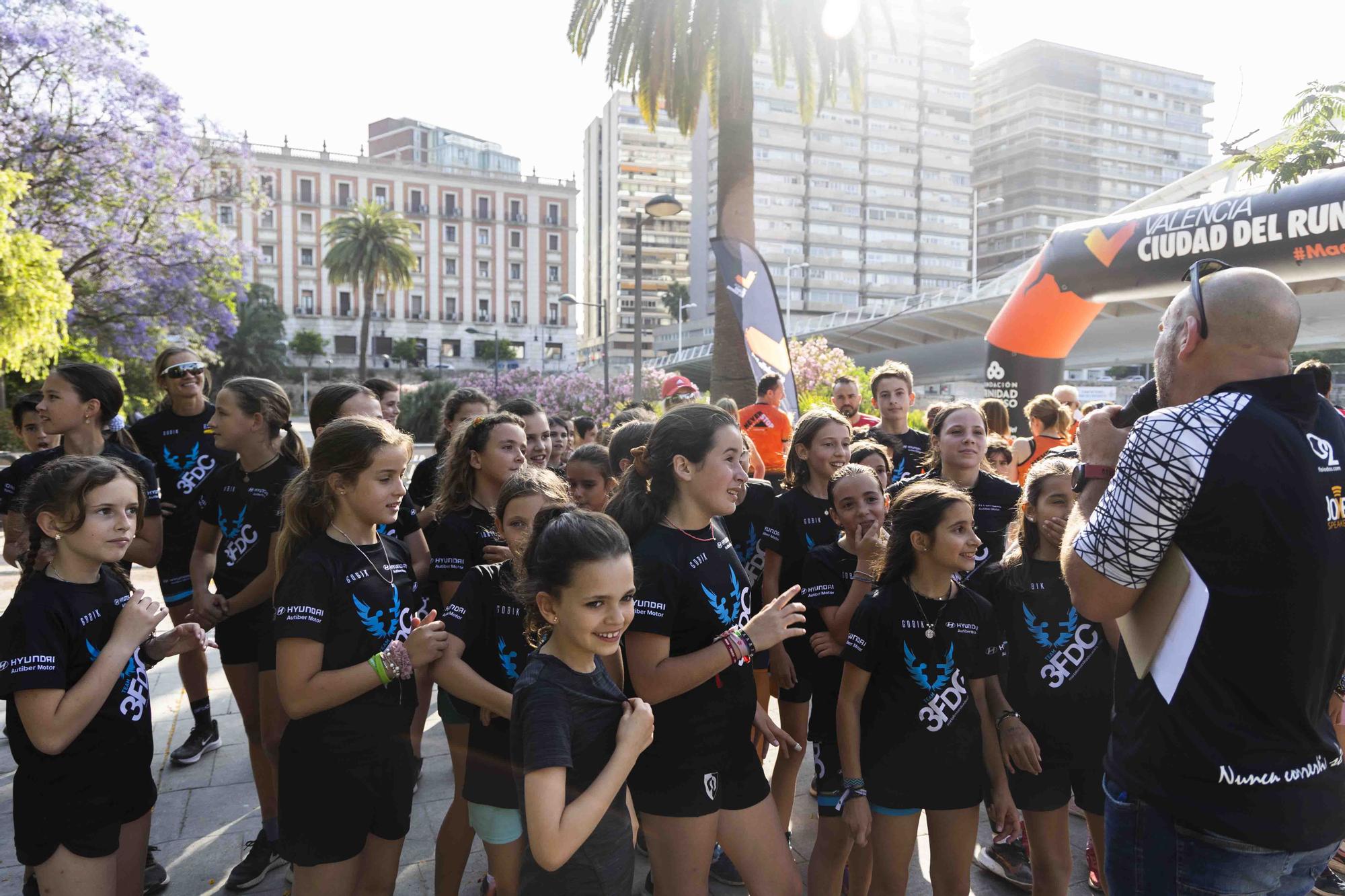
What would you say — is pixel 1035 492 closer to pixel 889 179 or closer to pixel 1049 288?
pixel 1049 288

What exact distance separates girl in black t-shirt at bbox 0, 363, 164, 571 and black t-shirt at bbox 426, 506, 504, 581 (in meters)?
1.38

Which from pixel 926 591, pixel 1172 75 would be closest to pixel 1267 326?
pixel 926 591

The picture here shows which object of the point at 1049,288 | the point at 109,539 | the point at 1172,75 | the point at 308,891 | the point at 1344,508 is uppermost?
the point at 1172,75

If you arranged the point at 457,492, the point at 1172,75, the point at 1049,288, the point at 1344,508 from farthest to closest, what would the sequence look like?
the point at 1172,75 < the point at 1049,288 < the point at 457,492 < the point at 1344,508

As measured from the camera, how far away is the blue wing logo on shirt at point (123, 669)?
254 cm

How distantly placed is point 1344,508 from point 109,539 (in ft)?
10.4

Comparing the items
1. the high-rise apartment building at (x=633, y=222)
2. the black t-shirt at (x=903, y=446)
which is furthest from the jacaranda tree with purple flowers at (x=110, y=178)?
the high-rise apartment building at (x=633, y=222)

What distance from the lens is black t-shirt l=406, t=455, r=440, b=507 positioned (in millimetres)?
4855

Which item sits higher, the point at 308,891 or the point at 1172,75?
Answer: the point at 1172,75

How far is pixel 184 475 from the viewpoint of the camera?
475 cm

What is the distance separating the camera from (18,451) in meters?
18.6

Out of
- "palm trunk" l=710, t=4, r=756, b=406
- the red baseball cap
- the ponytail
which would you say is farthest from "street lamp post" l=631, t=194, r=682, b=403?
the ponytail

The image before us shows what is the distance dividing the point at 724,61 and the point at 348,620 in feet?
39.3

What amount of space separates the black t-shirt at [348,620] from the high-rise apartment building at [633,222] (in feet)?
320
